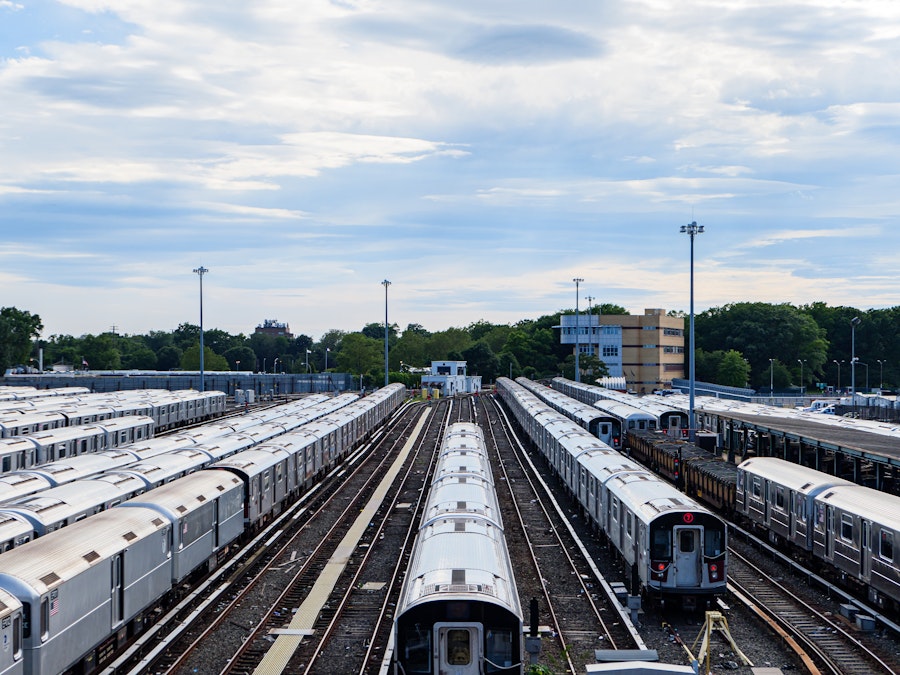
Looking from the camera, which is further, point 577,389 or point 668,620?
point 577,389

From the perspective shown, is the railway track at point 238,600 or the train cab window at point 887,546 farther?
the train cab window at point 887,546

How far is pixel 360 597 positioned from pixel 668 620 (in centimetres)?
857

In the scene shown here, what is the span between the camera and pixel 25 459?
37.8m

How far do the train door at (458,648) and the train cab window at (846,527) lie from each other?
13.1 m

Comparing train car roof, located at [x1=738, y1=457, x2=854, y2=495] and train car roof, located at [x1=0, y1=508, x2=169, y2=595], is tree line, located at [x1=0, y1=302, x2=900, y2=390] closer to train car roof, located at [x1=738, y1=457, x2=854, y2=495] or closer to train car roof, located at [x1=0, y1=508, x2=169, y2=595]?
train car roof, located at [x1=738, y1=457, x2=854, y2=495]

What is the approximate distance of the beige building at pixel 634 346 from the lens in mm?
136125

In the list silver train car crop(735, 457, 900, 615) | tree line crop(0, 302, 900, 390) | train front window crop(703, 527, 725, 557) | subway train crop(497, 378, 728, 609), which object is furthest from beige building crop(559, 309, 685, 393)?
train front window crop(703, 527, 725, 557)

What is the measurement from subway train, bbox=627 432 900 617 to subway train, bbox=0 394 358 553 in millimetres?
20551

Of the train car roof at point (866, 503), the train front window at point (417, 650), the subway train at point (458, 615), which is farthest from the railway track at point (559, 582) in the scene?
the train car roof at point (866, 503)

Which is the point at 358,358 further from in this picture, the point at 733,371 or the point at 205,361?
the point at 733,371

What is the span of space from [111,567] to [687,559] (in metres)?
13.8

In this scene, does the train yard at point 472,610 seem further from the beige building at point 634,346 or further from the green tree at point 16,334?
the green tree at point 16,334

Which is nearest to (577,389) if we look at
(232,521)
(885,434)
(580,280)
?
(580,280)

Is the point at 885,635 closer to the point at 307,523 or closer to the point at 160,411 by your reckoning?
the point at 307,523
